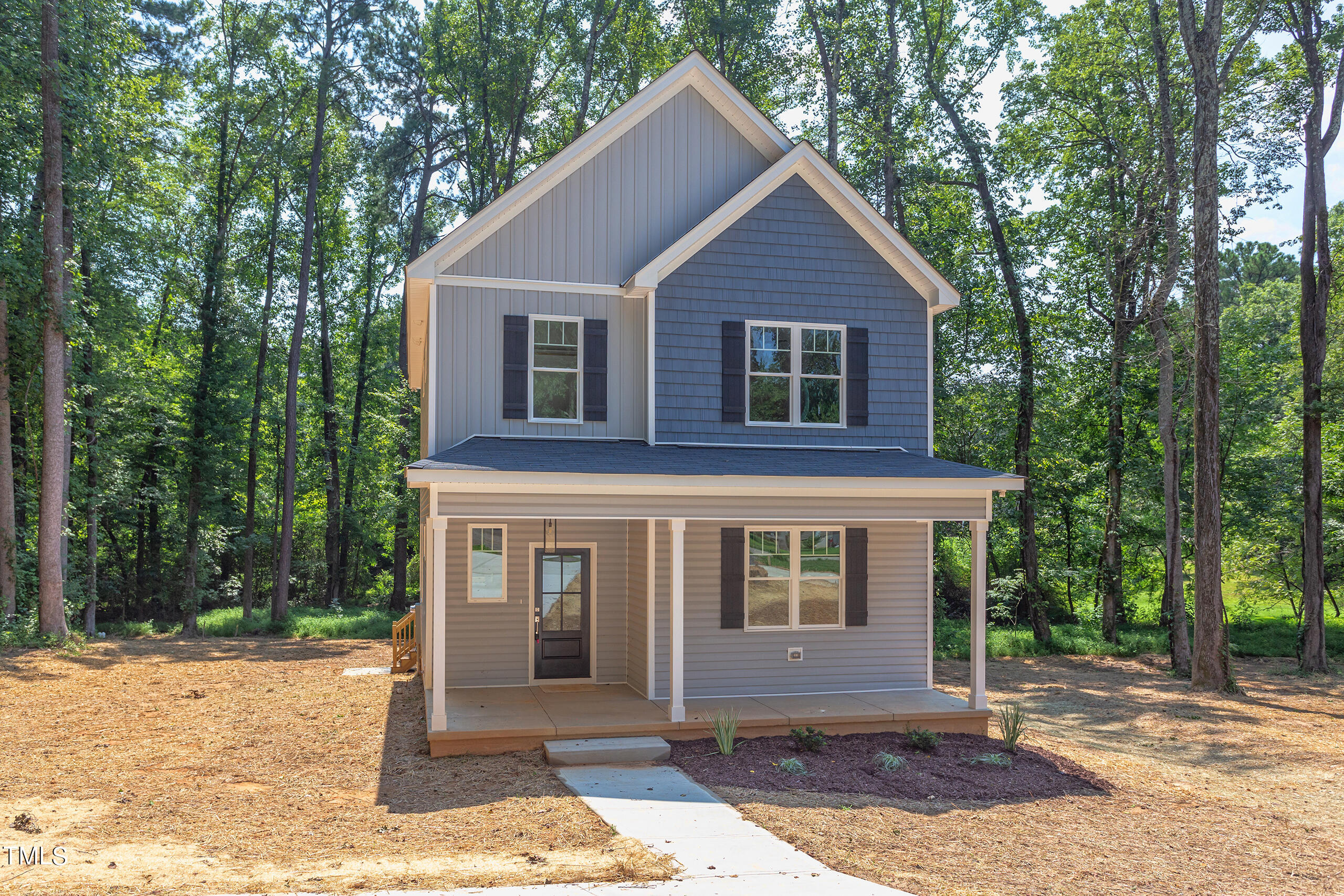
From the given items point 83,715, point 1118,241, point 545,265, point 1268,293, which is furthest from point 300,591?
point 1268,293

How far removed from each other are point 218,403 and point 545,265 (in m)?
16.3

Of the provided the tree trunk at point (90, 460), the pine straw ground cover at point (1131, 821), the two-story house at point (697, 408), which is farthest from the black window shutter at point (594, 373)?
the tree trunk at point (90, 460)

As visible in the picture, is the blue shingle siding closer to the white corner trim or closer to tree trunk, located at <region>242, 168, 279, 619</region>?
the white corner trim

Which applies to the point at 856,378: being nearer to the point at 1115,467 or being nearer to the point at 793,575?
the point at 793,575

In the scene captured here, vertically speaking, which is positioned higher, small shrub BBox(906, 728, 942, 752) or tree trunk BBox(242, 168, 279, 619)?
tree trunk BBox(242, 168, 279, 619)

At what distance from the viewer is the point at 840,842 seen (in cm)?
695

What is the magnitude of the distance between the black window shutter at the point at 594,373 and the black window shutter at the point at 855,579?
379cm

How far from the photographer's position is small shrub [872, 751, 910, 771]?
9438mm

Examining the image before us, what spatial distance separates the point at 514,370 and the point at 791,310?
3935mm

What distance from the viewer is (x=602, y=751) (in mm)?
9414

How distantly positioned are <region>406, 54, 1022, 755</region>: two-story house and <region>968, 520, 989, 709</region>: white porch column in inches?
2.0

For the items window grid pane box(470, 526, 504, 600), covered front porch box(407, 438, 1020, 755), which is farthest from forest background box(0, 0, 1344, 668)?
window grid pane box(470, 526, 504, 600)

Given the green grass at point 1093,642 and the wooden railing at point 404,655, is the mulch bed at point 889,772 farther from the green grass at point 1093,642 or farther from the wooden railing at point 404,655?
the green grass at point 1093,642

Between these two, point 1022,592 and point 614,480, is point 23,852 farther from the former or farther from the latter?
point 1022,592
